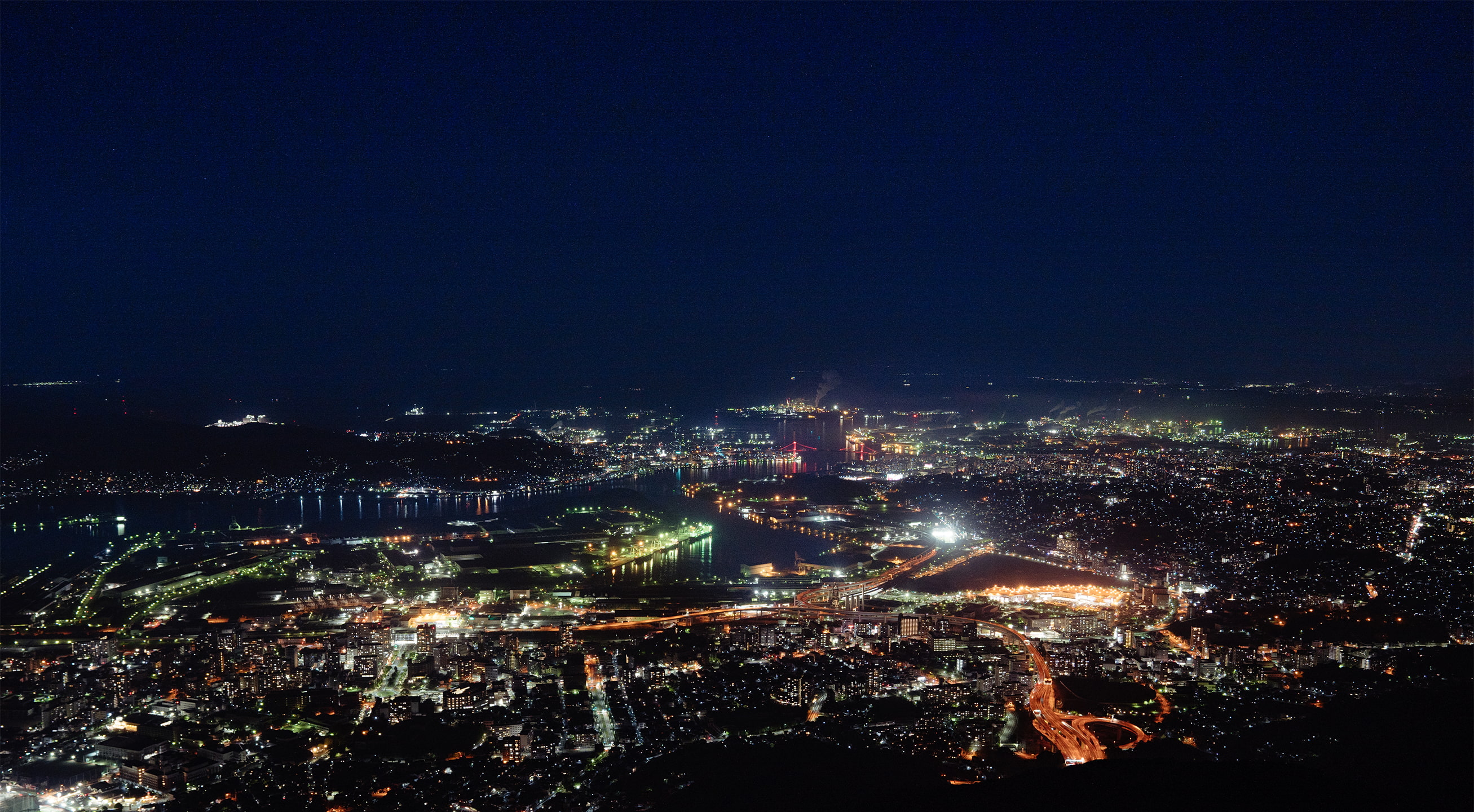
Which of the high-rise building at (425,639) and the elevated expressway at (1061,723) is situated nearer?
the elevated expressway at (1061,723)

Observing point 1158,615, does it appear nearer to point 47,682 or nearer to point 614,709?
point 614,709

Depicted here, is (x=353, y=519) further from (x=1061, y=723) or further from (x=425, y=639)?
(x=1061, y=723)

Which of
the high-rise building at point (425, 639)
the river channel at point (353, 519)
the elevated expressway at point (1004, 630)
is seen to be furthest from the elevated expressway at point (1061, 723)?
the high-rise building at point (425, 639)

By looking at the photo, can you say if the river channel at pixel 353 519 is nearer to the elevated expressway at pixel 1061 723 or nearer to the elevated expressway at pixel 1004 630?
the elevated expressway at pixel 1004 630

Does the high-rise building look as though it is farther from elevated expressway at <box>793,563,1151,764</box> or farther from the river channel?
elevated expressway at <box>793,563,1151,764</box>

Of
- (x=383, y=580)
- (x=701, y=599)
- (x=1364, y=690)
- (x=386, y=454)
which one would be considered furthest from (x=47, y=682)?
(x=386, y=454)

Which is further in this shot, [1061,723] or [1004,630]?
[1004,630]

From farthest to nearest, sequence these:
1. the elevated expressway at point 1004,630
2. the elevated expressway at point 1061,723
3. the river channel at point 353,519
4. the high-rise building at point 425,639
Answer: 1. the river channel at point 353,519
2. the high-rise building at point 425,639
3. the elevated expressway at point 1004,630
4. the elevated expressway at point 1061,723

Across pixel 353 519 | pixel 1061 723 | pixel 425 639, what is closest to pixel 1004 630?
pixel 1061 723

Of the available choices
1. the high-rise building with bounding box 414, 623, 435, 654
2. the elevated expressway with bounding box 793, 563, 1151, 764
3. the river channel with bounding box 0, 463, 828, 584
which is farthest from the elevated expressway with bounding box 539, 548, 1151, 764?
the river channel with bounding box 0, 463, 828, 584
